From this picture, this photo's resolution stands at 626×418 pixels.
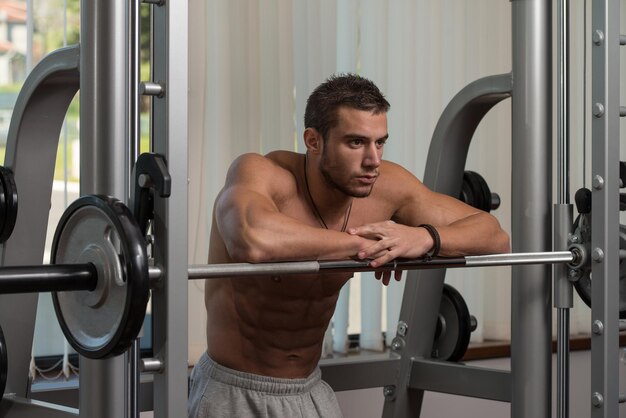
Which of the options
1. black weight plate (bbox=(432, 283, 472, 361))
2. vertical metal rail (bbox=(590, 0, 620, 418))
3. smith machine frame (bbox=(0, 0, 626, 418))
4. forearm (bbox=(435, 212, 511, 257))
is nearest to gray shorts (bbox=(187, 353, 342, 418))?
smith machine frame (bbox=(0, 0, 626, 418))

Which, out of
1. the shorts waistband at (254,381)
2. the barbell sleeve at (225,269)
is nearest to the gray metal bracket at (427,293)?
the shorts waistband at (254,381)

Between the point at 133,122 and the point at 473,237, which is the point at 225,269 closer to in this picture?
the point at 133,122

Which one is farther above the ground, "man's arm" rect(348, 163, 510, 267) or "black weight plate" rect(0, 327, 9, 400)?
"man's arm" rect(348, 163, 510, 267)

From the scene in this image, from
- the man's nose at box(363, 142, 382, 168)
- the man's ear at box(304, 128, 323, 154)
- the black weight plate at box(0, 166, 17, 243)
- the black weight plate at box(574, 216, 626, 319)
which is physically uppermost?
the man's ear at box(304, 128, 323, 154)

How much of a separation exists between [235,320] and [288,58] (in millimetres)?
908

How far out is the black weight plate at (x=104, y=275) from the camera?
124 centimetres

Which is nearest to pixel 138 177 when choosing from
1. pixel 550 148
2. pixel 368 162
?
pixel 368 162

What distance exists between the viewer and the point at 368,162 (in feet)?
7.00

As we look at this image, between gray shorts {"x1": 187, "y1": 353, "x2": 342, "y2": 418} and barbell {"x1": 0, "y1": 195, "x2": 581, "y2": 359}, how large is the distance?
2.55ft

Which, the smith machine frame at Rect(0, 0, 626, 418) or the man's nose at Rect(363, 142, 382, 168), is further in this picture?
the man's nose at Rect(363, 142, 382, 168)

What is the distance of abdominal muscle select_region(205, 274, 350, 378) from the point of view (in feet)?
7.20

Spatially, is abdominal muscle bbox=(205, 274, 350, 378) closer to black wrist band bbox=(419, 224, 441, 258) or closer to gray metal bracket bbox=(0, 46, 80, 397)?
black wrist band bbox=(419, 224, 441, 258)

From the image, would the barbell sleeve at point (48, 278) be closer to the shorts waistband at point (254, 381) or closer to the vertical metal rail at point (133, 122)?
the vertical metal rail at point (133, 122)

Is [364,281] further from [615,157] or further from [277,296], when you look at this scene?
[615,157]
